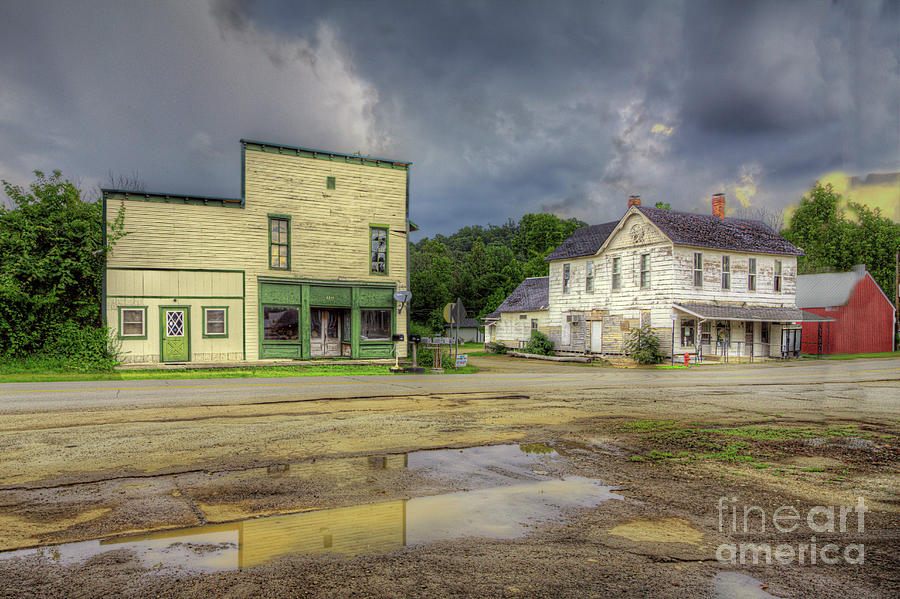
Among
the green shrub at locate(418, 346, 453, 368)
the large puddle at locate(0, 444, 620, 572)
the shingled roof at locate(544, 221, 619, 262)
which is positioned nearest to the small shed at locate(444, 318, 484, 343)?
the shingled roof at locate(544, 221, 619, 262)

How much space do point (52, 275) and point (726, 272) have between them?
33177 mm

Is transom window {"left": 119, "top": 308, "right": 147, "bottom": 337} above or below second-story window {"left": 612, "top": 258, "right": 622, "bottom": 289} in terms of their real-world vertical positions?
below

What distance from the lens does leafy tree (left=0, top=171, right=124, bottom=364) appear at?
67.2 ft

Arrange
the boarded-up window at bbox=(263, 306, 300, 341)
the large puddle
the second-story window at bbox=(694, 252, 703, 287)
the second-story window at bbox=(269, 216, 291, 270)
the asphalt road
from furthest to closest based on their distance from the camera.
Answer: the second-story window at bbox=(694, 252, 703, 287), the second-story window at bbox=(269, 216, 291, 270), the boarded-up window at bbox=(263, 306, 300, 341), the asphalt road, the large puddle

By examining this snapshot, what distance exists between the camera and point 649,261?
32.0 m

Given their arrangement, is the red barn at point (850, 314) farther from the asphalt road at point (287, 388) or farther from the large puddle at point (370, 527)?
the large puddle at point (370, 527)

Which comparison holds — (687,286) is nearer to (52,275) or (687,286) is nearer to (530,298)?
(530,298)

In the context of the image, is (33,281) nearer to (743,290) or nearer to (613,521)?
(613,521)

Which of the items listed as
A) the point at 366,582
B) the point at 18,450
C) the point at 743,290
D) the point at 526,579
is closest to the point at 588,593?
the point at 526,579

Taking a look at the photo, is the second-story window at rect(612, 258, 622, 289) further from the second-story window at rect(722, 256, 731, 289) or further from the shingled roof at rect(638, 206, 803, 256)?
the second-story window at rect(722, 256, 731, 289)

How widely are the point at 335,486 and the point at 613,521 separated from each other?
2757 mm

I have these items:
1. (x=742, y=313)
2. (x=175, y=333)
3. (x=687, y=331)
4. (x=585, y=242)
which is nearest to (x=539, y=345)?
(x=585, y=242)

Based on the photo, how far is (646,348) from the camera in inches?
1202

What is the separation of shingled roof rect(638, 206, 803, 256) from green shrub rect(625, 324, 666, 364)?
5.30m
